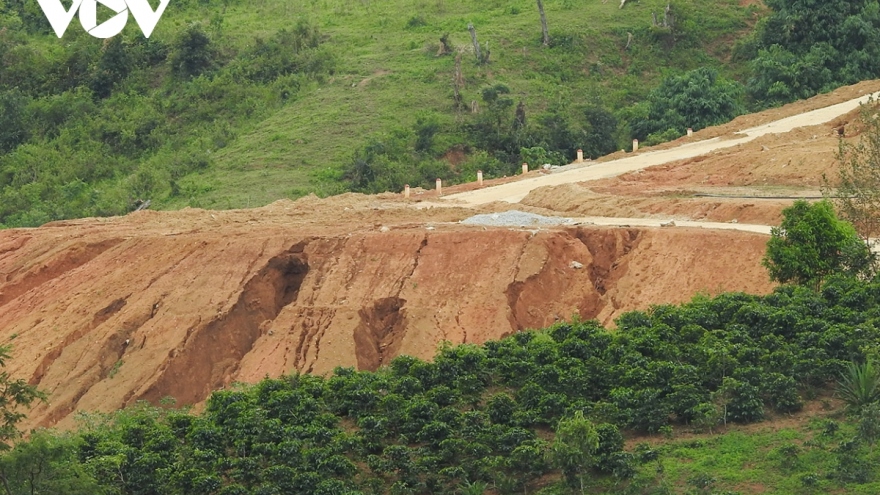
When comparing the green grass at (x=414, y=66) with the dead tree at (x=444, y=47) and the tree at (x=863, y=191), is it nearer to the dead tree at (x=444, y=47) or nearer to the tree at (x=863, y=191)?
the dead tree at (x=444, y=47)

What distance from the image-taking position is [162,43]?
204 feet

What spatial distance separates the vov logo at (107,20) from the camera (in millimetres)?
61188

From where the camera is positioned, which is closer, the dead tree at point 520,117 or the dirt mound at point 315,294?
the dirt mound at point 315,294

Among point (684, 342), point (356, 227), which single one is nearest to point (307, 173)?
point (356, 227)

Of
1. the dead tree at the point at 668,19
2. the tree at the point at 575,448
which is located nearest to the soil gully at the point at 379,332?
the tree at the point at 575,448

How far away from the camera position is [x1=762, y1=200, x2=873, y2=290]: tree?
100.0 feet

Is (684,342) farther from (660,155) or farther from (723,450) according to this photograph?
(660,155)

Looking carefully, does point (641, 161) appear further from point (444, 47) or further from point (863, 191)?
point (444, 47)

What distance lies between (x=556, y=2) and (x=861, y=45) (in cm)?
1367

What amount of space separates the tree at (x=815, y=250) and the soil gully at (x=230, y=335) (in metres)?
10.2

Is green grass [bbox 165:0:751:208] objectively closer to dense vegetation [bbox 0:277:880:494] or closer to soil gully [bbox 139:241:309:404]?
soil gully [bbox 139:241:309:404]

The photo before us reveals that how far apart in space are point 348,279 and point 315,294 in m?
0.72

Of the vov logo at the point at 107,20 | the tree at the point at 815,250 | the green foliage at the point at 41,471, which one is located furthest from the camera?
the vov logo at the point at 107,20

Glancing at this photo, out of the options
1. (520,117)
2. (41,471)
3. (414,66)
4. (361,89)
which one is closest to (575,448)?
(41,471)
